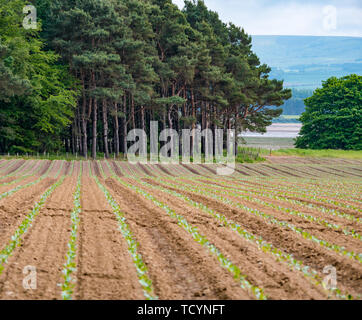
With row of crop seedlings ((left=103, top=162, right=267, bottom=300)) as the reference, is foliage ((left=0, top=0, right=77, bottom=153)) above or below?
above

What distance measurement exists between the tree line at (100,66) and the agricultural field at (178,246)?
26.1 meters

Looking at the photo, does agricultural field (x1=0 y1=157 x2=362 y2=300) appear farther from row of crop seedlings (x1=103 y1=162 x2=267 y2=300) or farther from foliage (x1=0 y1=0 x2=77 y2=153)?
foliage (x1=0 y1=0 x2=77 y2=153)

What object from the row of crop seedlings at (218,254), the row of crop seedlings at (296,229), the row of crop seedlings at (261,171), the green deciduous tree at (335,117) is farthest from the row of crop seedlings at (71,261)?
the green deciduous tree at (335,117)

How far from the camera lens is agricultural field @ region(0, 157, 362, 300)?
25.8 feet

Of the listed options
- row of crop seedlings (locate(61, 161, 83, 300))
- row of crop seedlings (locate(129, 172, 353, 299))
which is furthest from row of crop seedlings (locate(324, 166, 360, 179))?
row of crop seedlings (locate(61, 161, 83, 300))

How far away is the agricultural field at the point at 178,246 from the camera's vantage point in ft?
25.8

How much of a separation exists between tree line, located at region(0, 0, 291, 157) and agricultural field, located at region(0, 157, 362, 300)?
85.6 feet

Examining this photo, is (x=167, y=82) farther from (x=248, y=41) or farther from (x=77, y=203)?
(x=77, y=203)

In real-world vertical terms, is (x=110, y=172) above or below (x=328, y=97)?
below

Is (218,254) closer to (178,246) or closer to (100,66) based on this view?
(178,246)

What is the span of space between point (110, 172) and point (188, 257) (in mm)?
28545

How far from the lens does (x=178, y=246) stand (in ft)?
36.4
